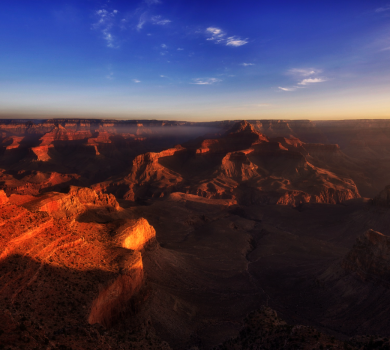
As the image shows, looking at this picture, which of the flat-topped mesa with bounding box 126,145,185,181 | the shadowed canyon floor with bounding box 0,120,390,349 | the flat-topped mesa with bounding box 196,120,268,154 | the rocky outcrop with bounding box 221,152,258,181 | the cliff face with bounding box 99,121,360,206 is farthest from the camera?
the flat-topped mesa with bounding box 196,120,268,154

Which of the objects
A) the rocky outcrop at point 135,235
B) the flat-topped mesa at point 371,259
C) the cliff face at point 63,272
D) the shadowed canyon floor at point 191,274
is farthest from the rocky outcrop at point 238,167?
the cliff face at point 63,272

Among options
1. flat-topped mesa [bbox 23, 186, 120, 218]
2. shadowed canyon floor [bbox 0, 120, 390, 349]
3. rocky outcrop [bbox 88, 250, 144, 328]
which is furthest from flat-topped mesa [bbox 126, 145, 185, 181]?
rocky outcrop [bbox 88, 250, 144, 328]

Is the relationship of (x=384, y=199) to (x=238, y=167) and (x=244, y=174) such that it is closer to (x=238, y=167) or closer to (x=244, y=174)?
(x=244, y=174)

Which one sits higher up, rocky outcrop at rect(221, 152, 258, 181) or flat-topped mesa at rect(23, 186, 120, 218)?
flat-topped mesa at rect(23, 186, 120, 218)

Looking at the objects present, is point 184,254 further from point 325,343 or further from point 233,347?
point 325,343

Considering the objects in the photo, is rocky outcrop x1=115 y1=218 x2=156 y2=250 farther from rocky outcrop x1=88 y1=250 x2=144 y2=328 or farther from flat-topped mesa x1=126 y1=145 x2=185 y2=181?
flat-topped mesa x1=126 y1=145 x2=185 y2=181

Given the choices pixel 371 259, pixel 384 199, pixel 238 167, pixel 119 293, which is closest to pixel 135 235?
pixel 119 293

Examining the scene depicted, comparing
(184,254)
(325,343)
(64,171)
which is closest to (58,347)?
(325,343)
